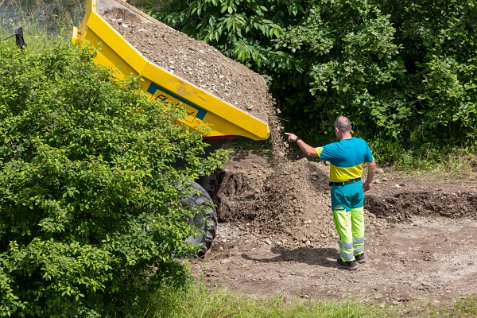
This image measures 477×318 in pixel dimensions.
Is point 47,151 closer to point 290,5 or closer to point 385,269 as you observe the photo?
point 385,269

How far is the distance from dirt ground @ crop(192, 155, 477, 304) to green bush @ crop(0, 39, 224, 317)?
1354 millimetres

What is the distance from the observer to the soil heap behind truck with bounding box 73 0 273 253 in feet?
27.0

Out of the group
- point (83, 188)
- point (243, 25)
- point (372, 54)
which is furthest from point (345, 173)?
point (243, 25)

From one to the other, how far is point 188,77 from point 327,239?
87.0 inches

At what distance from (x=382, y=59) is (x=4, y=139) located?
5.84 meters

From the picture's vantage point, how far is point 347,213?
803cm

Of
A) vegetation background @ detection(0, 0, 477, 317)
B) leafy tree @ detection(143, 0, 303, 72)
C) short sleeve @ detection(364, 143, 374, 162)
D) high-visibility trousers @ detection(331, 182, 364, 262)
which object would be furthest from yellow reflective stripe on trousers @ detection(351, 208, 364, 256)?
leafy tree @ detection(143, 0, 303, 72)

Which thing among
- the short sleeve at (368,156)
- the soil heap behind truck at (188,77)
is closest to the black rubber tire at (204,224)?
the soil heap behind truck at (188,77)

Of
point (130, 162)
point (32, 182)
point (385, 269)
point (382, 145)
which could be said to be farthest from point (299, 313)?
point (382, 145)

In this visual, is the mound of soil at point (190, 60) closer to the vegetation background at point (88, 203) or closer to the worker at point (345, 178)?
the worker at point (345, 178)

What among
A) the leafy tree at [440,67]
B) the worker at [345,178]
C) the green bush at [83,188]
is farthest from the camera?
the leafy tree at [440,67]

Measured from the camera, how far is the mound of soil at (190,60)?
8.53 metres

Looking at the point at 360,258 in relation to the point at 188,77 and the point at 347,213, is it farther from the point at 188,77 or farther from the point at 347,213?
the point at 188,77

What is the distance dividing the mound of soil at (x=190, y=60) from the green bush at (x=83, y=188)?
1587 millimetres
